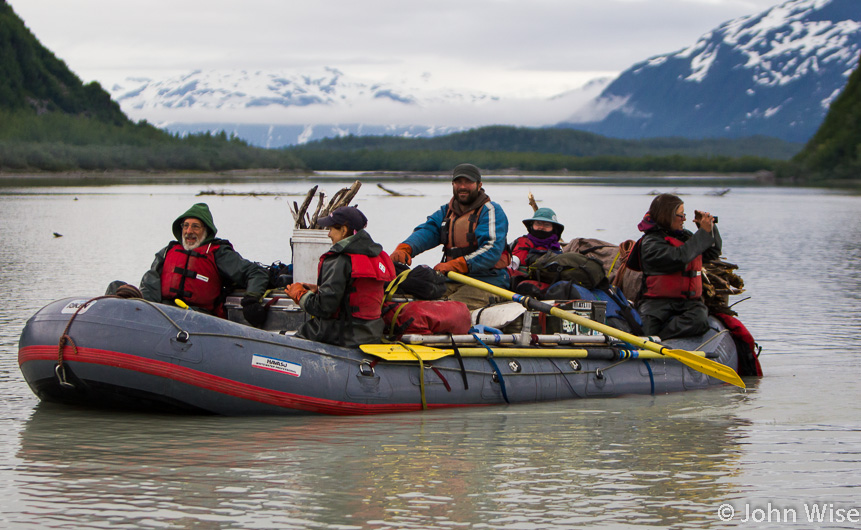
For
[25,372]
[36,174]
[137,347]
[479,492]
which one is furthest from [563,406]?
[36,174]

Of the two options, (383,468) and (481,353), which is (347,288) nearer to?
(481,353)

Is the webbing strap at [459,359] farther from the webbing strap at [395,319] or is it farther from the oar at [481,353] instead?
the webbing strap at [395,319]

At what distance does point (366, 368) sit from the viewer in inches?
301

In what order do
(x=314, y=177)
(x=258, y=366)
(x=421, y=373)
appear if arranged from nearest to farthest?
(x=258, y=366) < (x=421, y=373) < (x=314, y=177)

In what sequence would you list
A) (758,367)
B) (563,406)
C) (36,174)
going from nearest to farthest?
1. (563,406)
2. (758,367)
3. (36,174)

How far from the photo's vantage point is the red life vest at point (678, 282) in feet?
29.7

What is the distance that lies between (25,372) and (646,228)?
526cm

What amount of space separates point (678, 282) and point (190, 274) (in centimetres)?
426

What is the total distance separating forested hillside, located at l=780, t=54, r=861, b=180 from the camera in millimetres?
96375

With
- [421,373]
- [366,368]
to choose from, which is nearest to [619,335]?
[421,373]

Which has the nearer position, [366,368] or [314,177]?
[366,368]

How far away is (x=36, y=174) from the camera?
299 feet

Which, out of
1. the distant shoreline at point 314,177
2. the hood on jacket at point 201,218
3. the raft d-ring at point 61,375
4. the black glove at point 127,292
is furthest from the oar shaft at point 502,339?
the distant shoreline at point 314,177

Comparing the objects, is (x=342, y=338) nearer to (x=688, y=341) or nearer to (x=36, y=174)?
(x=688, y=341)
